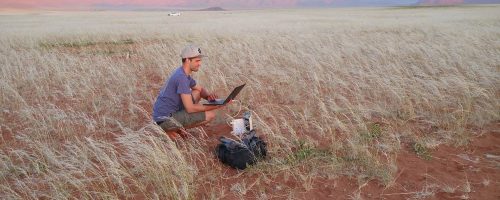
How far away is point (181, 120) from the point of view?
224 inches

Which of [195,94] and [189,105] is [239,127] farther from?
[195,94]

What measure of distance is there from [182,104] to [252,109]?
1746mm

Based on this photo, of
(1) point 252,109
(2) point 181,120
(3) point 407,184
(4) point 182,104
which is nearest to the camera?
(3) point 407,184

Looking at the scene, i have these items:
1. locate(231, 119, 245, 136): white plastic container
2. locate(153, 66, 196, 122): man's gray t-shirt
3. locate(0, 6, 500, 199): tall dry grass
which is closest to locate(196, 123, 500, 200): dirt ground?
locate(0, 6, 500, 199): tall dry grass

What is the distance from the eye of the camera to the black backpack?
4.70 m

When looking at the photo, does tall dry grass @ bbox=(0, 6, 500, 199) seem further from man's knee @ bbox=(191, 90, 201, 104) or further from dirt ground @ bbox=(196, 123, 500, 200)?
man's knee @ bbox=(191, 90, 201, 104)

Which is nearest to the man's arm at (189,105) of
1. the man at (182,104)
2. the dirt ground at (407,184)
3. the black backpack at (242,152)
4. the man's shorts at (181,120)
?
the man at (182,104)

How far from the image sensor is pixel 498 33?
57.1ft

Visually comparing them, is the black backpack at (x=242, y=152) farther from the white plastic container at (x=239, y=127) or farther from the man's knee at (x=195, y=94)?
the man's knee at (x=195, y=94)

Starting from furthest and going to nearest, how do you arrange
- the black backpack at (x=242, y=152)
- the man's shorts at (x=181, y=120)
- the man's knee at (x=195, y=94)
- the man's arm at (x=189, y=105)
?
the man's knee at (x=195, y=94) < the man's shorts at (x=181, y=120) < the man's arm at (x=189, y=105) < the black backpack at (x=242, y=152)

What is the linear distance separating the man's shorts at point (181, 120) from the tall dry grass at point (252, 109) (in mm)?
212

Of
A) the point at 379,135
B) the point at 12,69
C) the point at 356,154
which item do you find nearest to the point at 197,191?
the point at 356,154

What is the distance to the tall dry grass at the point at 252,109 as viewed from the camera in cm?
453

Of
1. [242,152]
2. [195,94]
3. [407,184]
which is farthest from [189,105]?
[407,184]
